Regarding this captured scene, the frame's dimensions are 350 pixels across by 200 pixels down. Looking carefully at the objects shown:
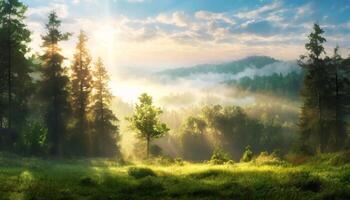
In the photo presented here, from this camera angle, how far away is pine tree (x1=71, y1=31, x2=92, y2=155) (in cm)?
6394

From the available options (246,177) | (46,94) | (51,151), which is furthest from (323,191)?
(46,94)

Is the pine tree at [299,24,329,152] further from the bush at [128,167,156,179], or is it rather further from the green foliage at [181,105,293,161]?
the green foliage at [181,105,293,161]

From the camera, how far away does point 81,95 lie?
2562 inches

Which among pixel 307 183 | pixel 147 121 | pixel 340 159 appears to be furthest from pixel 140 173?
pixel 147 121

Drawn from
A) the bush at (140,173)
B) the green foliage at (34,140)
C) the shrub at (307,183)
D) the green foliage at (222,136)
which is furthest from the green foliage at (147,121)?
the green foliage at (222,136)

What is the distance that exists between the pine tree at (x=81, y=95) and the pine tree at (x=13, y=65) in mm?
7474

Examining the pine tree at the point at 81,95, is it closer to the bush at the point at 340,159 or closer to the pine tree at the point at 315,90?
the pine tree at the point at 315,90

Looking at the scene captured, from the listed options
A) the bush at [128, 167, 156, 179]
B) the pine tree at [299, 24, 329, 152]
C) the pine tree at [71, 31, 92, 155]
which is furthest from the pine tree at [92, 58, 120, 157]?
the bush at [128, 167, 156, 179]

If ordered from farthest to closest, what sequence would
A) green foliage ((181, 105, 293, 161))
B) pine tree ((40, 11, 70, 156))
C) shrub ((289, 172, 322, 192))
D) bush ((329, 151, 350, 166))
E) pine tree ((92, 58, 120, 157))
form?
1. green foliage ((181, 105, 293, 161))
2. pine tree ((92, 58, 120, 157))
3. pine tree ((40, 11, 70, 156))
4. bush ((329, 151, 350, 166))
5. shrub ((289, 172, 322, 192))

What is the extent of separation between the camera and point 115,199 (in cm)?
1845

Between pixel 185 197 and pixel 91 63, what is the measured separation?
50.9m

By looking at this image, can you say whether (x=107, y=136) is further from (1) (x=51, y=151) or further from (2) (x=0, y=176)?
(2) (x=0, y=176)

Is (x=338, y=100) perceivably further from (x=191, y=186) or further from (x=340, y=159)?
(x=191, y=186)

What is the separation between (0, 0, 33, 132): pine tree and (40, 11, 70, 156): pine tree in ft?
8.37
